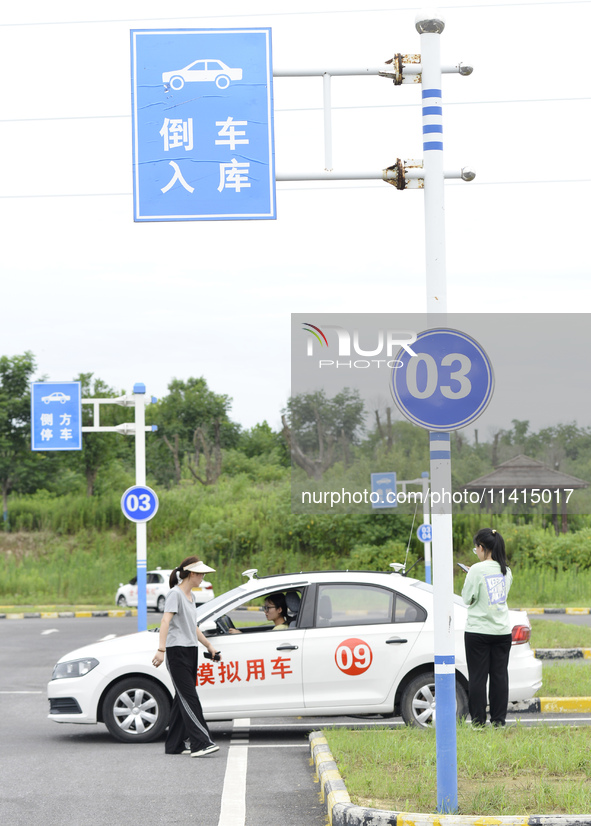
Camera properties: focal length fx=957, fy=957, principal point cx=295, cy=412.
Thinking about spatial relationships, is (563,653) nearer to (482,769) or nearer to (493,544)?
(493,544)

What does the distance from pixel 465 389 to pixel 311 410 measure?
18360 millimetres

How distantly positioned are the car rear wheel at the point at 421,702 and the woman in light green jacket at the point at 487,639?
40 centimetres

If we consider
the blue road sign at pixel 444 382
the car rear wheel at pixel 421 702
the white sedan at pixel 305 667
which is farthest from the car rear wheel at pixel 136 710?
the blue road sign at pixel 444 382

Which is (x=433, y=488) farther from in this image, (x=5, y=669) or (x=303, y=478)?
(x=303, y=478)

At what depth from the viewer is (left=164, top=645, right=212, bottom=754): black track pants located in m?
8.16

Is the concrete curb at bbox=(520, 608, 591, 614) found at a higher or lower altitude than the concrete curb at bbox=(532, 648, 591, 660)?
lower

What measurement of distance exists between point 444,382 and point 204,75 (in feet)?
13.0

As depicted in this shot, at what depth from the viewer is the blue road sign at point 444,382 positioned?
535 centimetres

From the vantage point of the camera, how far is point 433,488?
17.8 feet

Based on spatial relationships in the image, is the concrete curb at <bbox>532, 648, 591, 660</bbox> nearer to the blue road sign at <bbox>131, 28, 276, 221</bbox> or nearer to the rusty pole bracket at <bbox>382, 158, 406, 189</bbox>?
the blue road sign at <bbox>131, 28, 276, 221</bbox>

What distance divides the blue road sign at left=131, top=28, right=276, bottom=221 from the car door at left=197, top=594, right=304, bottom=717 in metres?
3.83

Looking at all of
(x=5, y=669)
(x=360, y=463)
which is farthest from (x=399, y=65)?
(x=360, y=463)

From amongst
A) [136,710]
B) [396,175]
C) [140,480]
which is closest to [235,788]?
[136,710]

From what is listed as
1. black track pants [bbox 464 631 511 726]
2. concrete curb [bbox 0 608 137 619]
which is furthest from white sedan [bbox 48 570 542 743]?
concrete curb [bbox 0 608 137 619]
